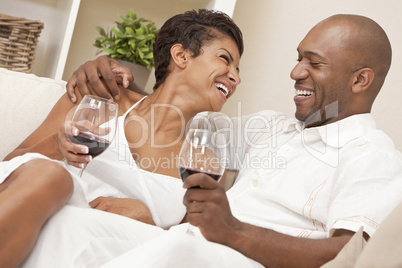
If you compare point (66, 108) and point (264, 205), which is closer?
point (264, 205)

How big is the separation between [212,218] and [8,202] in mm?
460

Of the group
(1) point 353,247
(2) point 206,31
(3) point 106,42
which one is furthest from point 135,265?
(3) point 106,42

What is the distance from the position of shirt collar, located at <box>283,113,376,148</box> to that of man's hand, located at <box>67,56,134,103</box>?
0.70 metres

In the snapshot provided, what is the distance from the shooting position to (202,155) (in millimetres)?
1156

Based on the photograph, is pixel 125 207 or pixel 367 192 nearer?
pixel 367 192

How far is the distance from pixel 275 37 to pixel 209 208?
1.93 meters

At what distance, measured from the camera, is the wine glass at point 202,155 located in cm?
115

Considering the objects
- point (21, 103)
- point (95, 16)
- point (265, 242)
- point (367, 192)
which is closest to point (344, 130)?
point (367, 192)

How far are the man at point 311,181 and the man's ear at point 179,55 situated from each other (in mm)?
230

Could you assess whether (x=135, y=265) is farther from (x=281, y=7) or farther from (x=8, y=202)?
(x=281, y=7)

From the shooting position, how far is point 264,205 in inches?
62.9

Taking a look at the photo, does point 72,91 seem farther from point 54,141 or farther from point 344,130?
point 344,130

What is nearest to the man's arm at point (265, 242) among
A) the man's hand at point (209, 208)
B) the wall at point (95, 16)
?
the man's hand at point (209, 208)

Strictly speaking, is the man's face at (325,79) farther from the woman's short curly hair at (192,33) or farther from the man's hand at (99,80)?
the man's hand at (99,80)
